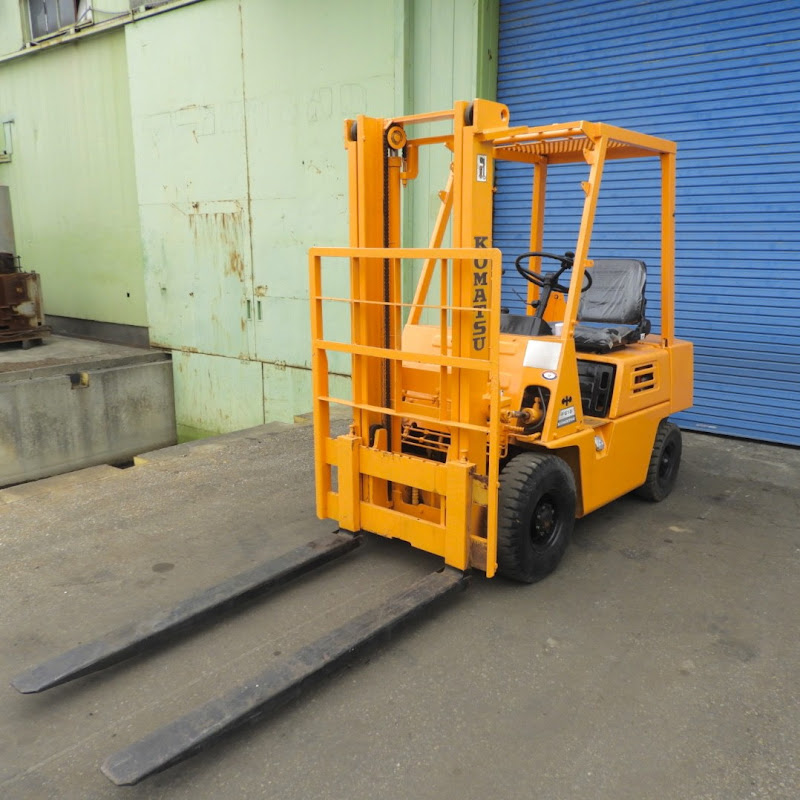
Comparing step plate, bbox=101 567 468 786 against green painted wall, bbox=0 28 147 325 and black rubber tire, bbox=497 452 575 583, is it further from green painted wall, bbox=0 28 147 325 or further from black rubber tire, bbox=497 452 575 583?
green painted wall, bbox=0 28 147 325

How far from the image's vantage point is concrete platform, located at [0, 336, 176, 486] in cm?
889

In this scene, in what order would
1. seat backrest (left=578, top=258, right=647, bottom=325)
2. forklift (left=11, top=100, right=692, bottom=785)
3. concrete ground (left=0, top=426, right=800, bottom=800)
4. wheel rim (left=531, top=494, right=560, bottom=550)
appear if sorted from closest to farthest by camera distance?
concrete ground (left=0, top=426, right=800, bottom=800), forklift (left=11, top=100, right=692, bottom=785), wheel rim (left=531, top=494, right=560, bottom=550), seat backrest (left=578, top=258, right=647, bottom=325)

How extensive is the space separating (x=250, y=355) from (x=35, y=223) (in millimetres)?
6457

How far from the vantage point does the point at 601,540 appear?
4.39 metres

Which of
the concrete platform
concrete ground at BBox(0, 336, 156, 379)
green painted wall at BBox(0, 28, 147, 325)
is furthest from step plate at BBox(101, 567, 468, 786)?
green painted wall at BBox(0, 28, 147, 325)

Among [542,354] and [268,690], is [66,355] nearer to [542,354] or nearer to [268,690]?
[542,354]

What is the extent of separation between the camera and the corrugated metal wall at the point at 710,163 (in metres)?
5.97

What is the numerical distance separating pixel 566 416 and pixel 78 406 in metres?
7.78

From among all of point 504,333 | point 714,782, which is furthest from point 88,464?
point 714,782

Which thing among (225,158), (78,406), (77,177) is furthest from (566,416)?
(77,177)

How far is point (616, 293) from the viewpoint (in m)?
4.82

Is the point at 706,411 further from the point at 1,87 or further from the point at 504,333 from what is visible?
the point at 1,87

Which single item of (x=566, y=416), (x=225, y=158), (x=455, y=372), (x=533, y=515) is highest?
(x=225, y=158)

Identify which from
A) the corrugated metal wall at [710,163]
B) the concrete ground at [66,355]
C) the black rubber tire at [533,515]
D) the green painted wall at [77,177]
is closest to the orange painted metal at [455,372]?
the black rubber tire at [533,515]
